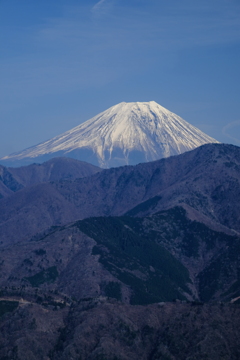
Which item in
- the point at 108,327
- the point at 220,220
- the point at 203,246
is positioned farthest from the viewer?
the point at 220,220

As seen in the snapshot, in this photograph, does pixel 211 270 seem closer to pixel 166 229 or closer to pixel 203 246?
pixel 203 246

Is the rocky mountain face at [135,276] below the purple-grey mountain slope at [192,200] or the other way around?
below

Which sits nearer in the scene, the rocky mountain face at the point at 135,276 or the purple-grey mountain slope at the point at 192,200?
the rocky mountain face at the point at 135,276

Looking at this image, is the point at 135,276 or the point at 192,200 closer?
the point at 135,276

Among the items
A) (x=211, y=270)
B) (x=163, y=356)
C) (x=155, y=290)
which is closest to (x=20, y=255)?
(x=155, y=290)

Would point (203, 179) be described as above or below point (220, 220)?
above

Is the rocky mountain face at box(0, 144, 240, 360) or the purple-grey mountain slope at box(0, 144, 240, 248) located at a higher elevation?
the purple-grey mountain slope at box(0, 144, 240, 248)

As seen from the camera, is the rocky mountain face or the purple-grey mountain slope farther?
the purple-grey mountain slope

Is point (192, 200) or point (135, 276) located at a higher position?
point (192, 200)
